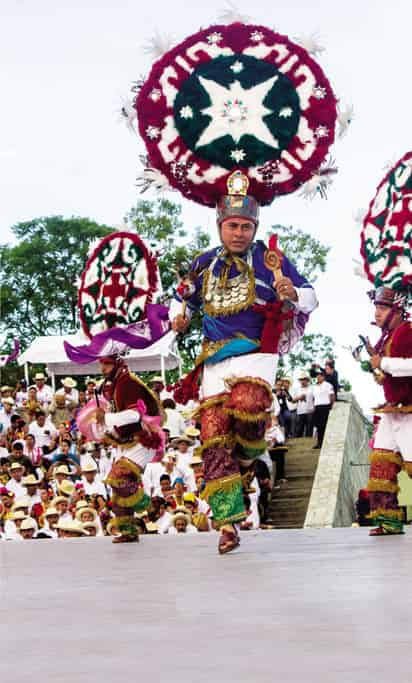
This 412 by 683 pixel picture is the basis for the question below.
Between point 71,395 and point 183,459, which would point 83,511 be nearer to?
point 183,459

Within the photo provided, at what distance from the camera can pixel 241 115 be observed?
24.3 feet

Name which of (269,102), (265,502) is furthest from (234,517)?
(265,502)

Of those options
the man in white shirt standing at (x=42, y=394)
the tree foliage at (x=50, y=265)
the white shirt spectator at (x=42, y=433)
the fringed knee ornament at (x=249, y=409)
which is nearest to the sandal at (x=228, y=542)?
the fringed knee ornament at (x=249, y=409)

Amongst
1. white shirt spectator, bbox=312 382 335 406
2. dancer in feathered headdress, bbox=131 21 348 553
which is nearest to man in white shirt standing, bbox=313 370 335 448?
white shirt spectator, bbox=312 382 335 406

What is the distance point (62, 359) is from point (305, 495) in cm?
986

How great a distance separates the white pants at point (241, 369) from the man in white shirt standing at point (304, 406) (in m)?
12.6

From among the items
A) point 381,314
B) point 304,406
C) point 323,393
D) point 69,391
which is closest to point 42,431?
point 69,391

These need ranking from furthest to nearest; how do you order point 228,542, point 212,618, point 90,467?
point 90,467 < point 228,542 < point 212,618

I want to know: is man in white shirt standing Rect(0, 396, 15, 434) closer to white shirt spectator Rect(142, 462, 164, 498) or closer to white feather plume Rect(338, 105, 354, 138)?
white shirt spectator Rect(142, 462, 164, 498)

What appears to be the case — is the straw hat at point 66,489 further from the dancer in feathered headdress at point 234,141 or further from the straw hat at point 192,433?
the dancer in feathered headdress at point 234,141

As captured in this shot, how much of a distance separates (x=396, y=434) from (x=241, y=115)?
2197 mm

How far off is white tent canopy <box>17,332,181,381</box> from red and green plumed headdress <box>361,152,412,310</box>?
1420 centimetres

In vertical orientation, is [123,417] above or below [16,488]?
above

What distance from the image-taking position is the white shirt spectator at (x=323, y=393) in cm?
1848
